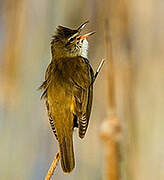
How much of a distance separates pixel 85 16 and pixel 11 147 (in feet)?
2.19

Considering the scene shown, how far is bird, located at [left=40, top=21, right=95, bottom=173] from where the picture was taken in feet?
4.75

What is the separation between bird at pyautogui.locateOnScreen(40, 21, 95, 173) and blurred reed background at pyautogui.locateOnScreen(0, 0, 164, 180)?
75 millimetres

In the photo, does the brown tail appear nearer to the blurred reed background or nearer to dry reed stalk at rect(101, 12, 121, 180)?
the blurred reed background

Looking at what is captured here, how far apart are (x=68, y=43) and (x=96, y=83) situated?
263 mm

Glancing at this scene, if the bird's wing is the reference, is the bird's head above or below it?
above

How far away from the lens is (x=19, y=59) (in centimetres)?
167

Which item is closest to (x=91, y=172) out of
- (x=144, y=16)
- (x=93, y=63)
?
(x=93, y=63)

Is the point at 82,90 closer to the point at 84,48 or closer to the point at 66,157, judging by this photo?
the point at 84,48

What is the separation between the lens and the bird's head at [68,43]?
5.31 feet

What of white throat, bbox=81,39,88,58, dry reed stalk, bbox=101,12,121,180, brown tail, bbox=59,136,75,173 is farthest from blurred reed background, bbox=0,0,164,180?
dry reed stalk, bbox=101,12,121,180

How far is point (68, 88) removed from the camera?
155 cm

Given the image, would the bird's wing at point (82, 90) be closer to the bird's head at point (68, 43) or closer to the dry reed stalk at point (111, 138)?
the bird's head at point (68, 43)

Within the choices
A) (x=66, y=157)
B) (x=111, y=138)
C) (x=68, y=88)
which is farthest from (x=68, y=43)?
(x=111, y=138)

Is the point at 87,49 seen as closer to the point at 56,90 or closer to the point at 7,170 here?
the point at 56,90
